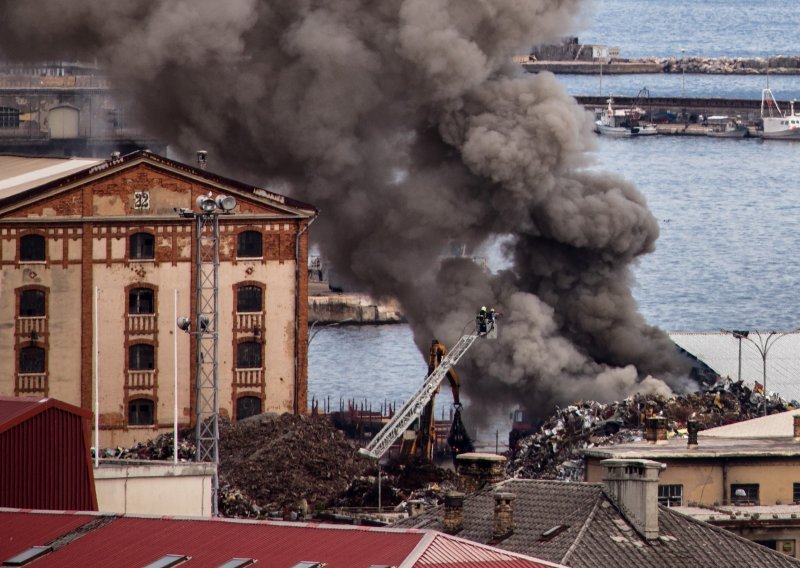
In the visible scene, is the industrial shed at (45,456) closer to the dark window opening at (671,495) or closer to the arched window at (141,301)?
the dark window opening at (671,495)

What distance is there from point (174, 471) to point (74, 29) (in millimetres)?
39896

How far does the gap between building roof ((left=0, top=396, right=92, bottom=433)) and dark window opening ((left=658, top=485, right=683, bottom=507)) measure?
13573 mm

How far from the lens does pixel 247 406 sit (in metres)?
64.1

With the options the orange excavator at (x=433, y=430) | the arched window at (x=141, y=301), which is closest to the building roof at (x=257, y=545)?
the arched window at (x=141, y=301)

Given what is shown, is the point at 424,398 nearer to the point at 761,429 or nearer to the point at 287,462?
the point at 287,462

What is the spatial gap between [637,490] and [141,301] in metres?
32.4

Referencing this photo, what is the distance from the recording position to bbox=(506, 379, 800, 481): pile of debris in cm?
5784

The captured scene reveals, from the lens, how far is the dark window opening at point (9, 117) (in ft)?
521

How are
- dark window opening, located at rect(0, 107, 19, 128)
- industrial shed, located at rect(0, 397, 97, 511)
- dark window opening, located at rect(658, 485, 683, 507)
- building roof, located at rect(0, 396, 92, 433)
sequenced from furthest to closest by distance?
1. dark window opening, located at rect(0, 107, 19, 128)
2. dark window opening, located at rect(658, 485, 683, 507)
3. industrial shed, located at rect(0, 397, 97, 511)
4. building roof, located at rect(0, 396, 92, 433)

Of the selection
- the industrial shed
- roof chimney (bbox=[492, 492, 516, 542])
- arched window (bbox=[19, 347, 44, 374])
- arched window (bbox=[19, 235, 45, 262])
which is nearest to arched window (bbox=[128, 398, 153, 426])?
arched window (bbox=[19, 347, 44, 374])

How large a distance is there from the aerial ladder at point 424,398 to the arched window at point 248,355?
3.44 m

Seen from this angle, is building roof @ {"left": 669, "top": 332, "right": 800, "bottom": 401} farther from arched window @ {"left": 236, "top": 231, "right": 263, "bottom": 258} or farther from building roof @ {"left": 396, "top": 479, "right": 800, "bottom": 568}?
building roof @ {"left": 396, "top": 479, "right": 800, "bottom": 568}

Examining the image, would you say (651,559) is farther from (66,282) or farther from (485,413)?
(485,413)

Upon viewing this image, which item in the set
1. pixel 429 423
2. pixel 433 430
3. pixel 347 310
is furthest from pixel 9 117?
pixel 429 423
